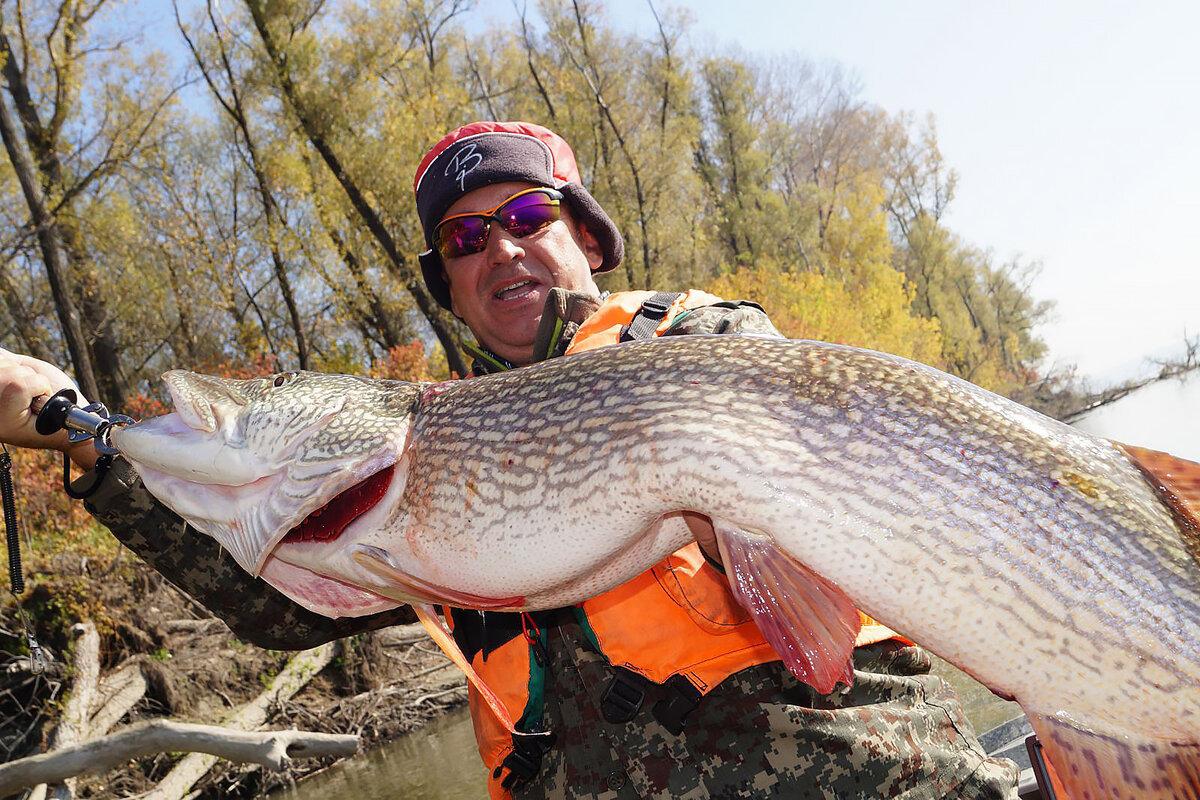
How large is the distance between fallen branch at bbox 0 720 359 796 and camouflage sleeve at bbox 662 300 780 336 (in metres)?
5.49

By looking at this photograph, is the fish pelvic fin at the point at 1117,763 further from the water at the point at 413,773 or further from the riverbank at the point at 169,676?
the riverbank at the point at 169,676

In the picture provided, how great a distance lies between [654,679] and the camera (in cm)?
194

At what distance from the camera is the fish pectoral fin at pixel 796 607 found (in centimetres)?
151

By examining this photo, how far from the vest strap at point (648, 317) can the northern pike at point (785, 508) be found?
403mm

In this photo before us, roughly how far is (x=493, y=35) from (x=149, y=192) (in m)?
10.6

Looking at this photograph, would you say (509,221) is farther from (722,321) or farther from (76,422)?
(76,422)

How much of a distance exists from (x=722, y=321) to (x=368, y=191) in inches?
549

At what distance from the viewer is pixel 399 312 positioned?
19531mm

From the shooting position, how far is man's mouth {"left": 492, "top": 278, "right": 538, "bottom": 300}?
9.84 feet

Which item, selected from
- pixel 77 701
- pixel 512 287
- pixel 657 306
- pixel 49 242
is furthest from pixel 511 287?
pixel 49 242

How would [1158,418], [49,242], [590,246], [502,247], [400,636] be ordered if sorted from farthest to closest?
[1158,418]
[49,242]
[400,636]
[590,246]
[502,247]

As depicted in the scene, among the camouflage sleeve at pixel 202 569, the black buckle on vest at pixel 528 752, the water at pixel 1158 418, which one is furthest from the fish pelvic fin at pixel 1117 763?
the water at pixel 1158 418

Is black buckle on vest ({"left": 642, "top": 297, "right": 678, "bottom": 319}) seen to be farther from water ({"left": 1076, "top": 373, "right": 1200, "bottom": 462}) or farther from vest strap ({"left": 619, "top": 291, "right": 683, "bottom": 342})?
water ({"left": 1076, "top": 373, "right": 1200, "bottom": 462})

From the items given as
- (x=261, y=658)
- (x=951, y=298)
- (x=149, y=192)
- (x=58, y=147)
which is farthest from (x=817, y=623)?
(x=951, y=298)
